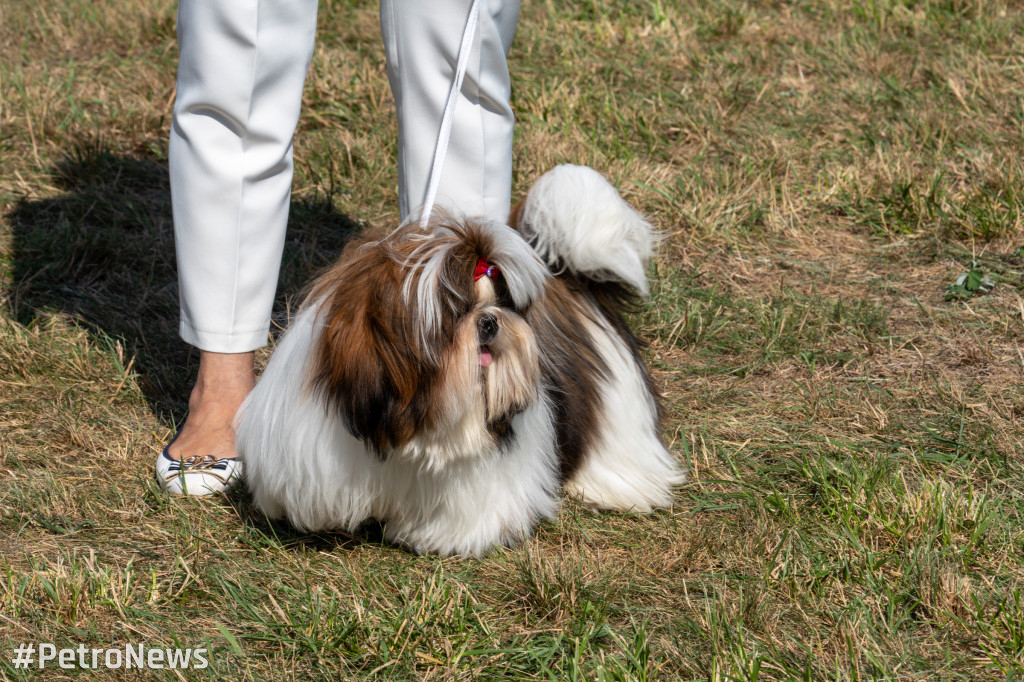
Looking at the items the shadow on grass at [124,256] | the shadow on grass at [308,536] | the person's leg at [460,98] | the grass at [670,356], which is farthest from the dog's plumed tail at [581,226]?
the shadow on grass at [124,256]

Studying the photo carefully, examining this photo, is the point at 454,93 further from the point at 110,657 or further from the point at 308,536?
the point at 110,657

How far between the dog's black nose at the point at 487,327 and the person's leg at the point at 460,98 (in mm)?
595

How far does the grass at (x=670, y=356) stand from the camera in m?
2.30

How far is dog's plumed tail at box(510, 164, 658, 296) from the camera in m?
2.70

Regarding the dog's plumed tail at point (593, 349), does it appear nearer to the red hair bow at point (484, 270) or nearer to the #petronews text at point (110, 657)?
the red hair bow at point (484, 270)

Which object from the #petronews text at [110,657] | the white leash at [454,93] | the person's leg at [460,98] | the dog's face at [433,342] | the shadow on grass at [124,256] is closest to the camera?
the dog's face at [433,342]

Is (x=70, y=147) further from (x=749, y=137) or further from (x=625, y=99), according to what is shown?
(x=749, y=137)

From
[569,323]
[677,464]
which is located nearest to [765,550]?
[677,464]

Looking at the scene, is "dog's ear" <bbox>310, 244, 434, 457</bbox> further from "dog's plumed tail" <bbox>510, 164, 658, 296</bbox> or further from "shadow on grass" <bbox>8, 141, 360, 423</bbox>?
"shadow on grass" <bbox>8, 141, 360, 423</bbox>

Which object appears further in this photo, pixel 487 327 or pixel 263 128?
pixel 263 128

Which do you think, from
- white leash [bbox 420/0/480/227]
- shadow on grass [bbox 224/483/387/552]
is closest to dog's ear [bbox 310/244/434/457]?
white leash [bbox 420/0/480/227]

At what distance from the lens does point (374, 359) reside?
209 centimetres

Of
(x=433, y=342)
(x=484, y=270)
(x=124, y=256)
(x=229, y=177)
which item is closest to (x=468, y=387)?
(x=433, y=342)

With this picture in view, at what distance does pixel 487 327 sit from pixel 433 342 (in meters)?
0.13
